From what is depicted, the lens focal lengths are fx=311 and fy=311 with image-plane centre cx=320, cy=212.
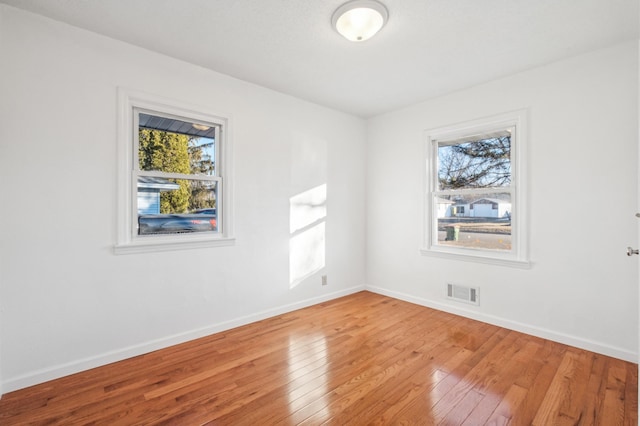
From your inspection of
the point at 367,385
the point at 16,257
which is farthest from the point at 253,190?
the point at 367,385

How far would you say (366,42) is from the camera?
8.21 feet

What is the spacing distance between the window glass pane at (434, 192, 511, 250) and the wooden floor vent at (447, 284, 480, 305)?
0.47 m

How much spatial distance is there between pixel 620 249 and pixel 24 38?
4.71m

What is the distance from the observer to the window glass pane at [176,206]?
269 cm

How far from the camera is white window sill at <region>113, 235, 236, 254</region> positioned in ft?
8.31

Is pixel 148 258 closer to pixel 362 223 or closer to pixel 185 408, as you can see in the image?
pixel 185 408

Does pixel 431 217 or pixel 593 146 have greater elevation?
pixel 593 146

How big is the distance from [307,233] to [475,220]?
6.37 feet

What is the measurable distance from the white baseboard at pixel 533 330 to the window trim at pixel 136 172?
7.99ft

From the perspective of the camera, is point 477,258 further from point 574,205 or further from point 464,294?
point 574,205

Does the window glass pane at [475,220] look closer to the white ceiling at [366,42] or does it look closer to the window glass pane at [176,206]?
the white ceiling at [366,42]

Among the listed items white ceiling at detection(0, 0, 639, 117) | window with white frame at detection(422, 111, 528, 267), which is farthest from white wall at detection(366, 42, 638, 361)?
white ceiling at detection(0, 0, 639, 117)

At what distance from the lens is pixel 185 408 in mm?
1909

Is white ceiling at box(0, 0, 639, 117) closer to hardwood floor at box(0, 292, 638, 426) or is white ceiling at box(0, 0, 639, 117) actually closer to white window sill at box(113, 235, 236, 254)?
white window sill at box(113, 235, 236, 254)
